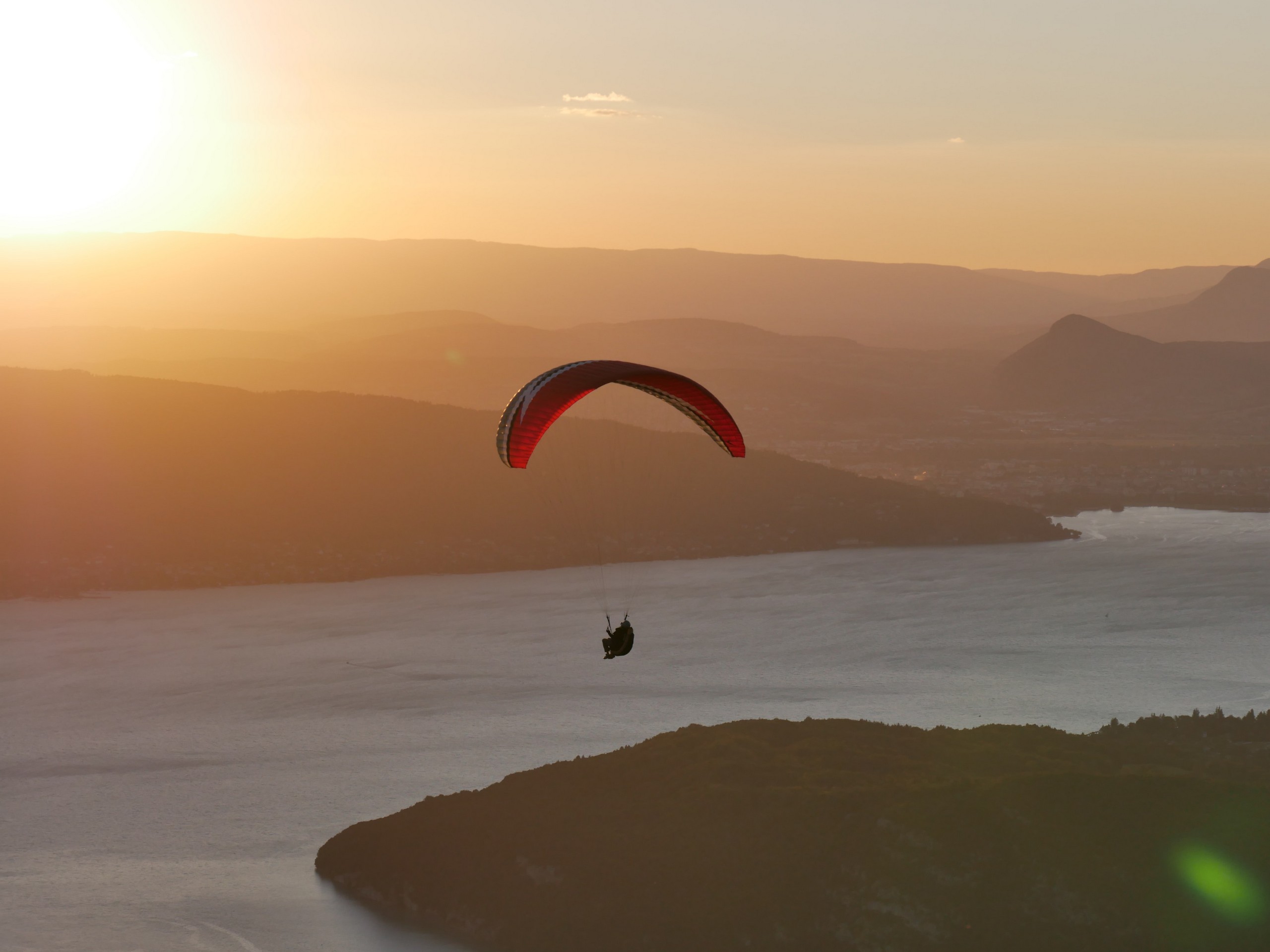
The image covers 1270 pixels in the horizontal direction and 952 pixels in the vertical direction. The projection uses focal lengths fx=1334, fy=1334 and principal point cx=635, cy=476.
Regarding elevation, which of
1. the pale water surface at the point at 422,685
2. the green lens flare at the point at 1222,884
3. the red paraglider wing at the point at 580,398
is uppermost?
the red paraglider wing at the point at 580,398

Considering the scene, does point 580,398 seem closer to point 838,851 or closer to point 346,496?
point 838,851

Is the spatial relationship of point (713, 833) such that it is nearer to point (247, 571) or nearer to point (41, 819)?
point (41, 819)

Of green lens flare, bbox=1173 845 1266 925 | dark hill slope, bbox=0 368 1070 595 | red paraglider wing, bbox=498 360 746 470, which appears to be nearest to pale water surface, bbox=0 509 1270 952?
dark hill slope, bbox=0 368 1070 595

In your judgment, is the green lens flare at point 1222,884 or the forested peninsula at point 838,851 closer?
the green lens flare at point 1222,884

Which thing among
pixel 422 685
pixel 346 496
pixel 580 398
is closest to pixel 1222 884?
pixel 580 398

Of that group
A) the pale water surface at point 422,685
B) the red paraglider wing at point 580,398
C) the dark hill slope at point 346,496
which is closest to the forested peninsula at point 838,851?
the pale water surface at point 422,685

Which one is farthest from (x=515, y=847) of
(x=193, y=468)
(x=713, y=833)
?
(x=193, y=468)

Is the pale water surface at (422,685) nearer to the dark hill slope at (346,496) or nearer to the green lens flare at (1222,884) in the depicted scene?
the dark hill slope at (346,496)
